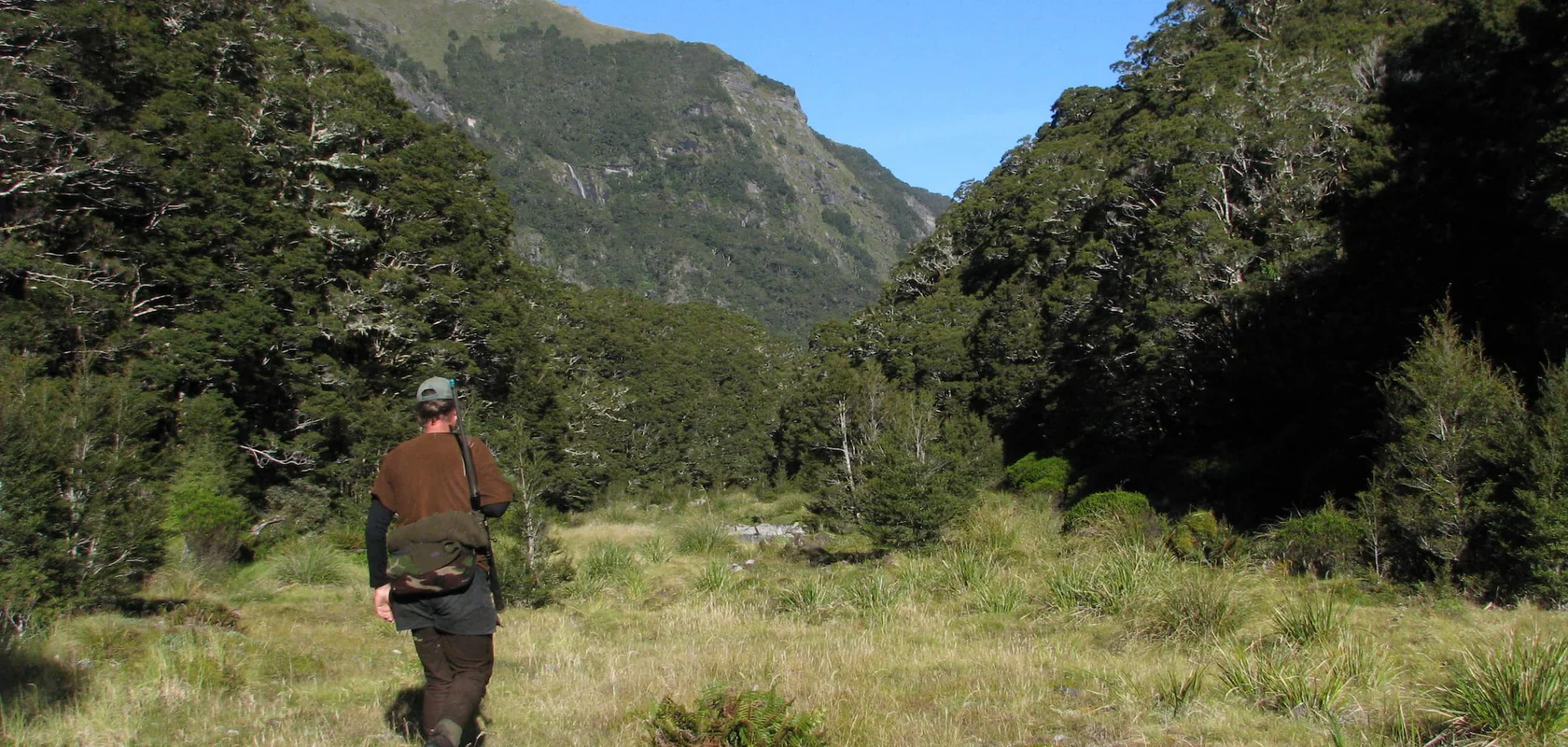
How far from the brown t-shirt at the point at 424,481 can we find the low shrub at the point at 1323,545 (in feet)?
39.5

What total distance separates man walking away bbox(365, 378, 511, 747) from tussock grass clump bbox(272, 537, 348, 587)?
34.7 feet

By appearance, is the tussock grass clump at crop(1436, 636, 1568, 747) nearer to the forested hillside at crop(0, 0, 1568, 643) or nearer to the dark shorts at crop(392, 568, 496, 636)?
the dark shorts at crop(392, 568, 496, 636)

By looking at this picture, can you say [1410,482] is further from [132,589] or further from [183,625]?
[132,589]

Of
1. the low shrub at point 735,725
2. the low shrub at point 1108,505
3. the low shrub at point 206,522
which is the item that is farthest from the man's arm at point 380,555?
the low shrub at point 1108,505

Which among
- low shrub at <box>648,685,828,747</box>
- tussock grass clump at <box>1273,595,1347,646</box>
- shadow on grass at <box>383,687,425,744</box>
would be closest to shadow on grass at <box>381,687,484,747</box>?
shadow on grass at <box>383,687,425,744</box>

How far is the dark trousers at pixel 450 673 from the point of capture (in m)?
4.34

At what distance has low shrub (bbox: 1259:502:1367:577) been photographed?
13.9m

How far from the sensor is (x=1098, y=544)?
12.5 meters

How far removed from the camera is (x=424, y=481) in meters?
4.37

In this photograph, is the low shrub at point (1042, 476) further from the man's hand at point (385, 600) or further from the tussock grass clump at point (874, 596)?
the man's hand at point (385, 600)

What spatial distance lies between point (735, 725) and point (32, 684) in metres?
4.12

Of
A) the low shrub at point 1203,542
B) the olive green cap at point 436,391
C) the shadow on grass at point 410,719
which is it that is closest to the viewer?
the olive green cap at point 436,391

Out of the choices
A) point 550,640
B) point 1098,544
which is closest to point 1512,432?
point 1098,544

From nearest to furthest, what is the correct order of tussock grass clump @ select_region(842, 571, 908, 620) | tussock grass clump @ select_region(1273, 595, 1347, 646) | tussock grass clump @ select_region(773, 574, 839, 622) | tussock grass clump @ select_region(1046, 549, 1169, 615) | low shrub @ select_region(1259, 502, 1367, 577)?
tussock grass clump @ select_region(1273, 595, 1347, 646)
tussock grass clump @ select_region(1046, 549, 1169, 615)
tussock grass clump @ select_region(842, 571, 908, 620)
tussock grass clump @ select_region(773, 574, 839, 622)
low shrub @ select_region(1259, 502, 1367, 577)
